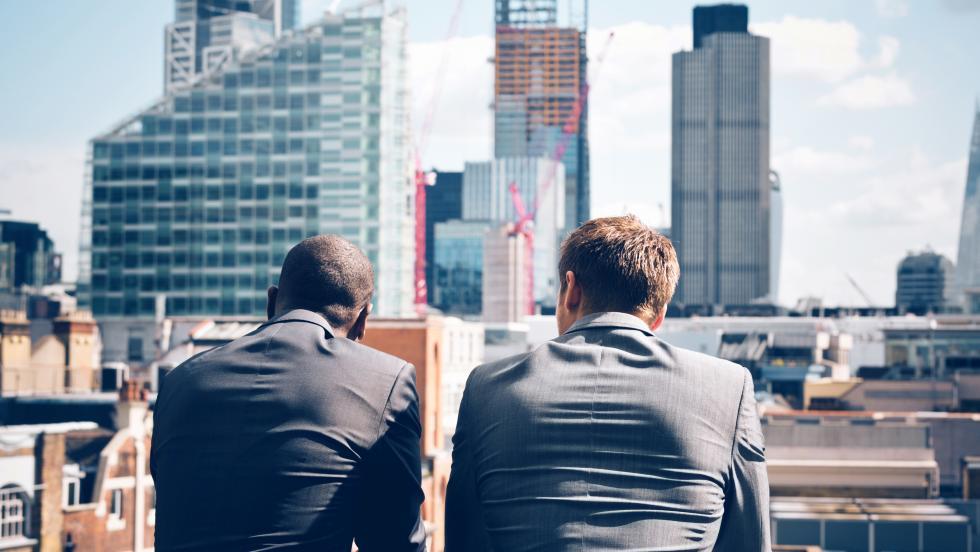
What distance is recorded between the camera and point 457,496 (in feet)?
14.3

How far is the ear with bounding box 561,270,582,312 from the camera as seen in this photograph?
14.7ft

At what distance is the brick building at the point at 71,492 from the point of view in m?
32.8

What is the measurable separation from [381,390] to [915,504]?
37618 millimetres

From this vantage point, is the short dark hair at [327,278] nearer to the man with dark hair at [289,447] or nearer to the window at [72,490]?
the man with dark hair at [289,447]

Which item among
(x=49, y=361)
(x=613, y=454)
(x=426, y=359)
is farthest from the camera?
(x=49, y=361)

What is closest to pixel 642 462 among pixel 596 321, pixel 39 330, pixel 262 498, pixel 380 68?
pixel 596 321

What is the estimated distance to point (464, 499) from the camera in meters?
4.33

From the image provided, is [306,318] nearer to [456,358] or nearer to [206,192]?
[456,358]

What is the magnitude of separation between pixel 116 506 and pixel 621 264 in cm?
3205

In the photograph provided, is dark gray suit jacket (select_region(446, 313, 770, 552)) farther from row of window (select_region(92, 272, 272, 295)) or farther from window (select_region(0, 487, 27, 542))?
row of window (select_region(92, 272, 272, 295))

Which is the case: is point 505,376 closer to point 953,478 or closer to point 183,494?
point 183,494

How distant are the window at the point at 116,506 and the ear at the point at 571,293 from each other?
3162cm

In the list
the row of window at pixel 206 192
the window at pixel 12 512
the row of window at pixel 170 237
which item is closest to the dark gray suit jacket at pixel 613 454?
the window at pixel 12 512

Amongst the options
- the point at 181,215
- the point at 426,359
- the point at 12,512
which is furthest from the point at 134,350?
the point at 426,359
